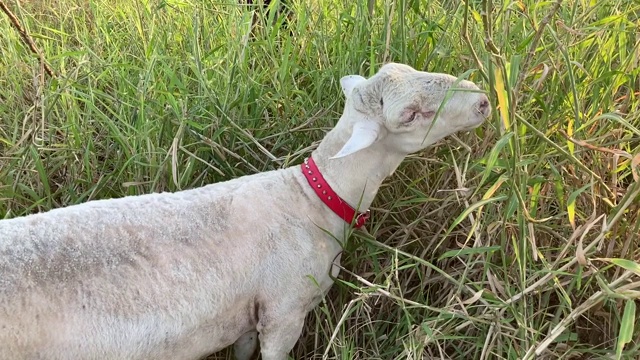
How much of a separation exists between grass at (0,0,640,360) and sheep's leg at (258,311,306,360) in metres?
0.10

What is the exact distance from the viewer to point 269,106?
2697 mm

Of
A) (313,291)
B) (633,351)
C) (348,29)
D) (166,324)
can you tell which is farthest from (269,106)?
(633,351)

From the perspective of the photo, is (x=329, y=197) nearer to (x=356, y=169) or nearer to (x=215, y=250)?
(x=356, y=169)

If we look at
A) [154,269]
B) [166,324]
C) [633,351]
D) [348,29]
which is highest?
[348,29]

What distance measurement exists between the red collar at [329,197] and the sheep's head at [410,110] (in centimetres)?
20

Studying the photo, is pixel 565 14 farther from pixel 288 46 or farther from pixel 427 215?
pixel 288 46

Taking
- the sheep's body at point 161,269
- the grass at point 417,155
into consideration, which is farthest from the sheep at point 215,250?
the grass at point 417,155

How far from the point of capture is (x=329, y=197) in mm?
2082

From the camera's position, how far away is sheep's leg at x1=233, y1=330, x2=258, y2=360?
2.19 meters

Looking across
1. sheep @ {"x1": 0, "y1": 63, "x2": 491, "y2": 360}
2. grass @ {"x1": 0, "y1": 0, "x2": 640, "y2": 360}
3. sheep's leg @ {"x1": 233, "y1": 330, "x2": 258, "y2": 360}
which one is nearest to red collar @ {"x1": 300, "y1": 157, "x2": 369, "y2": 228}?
sheep @ {"x1": 0, "y1": 63, "x2": 491, "y2": 360}

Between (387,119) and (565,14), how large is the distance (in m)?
0.84

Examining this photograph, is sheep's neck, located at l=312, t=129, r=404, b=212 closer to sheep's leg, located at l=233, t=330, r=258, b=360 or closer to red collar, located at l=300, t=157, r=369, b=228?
red collar, located at l=300, t=157, r=369, b=228

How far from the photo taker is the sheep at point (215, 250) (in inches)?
64.6

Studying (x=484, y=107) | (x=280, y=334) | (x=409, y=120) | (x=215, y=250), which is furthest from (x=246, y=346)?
(x=484, y=107)
